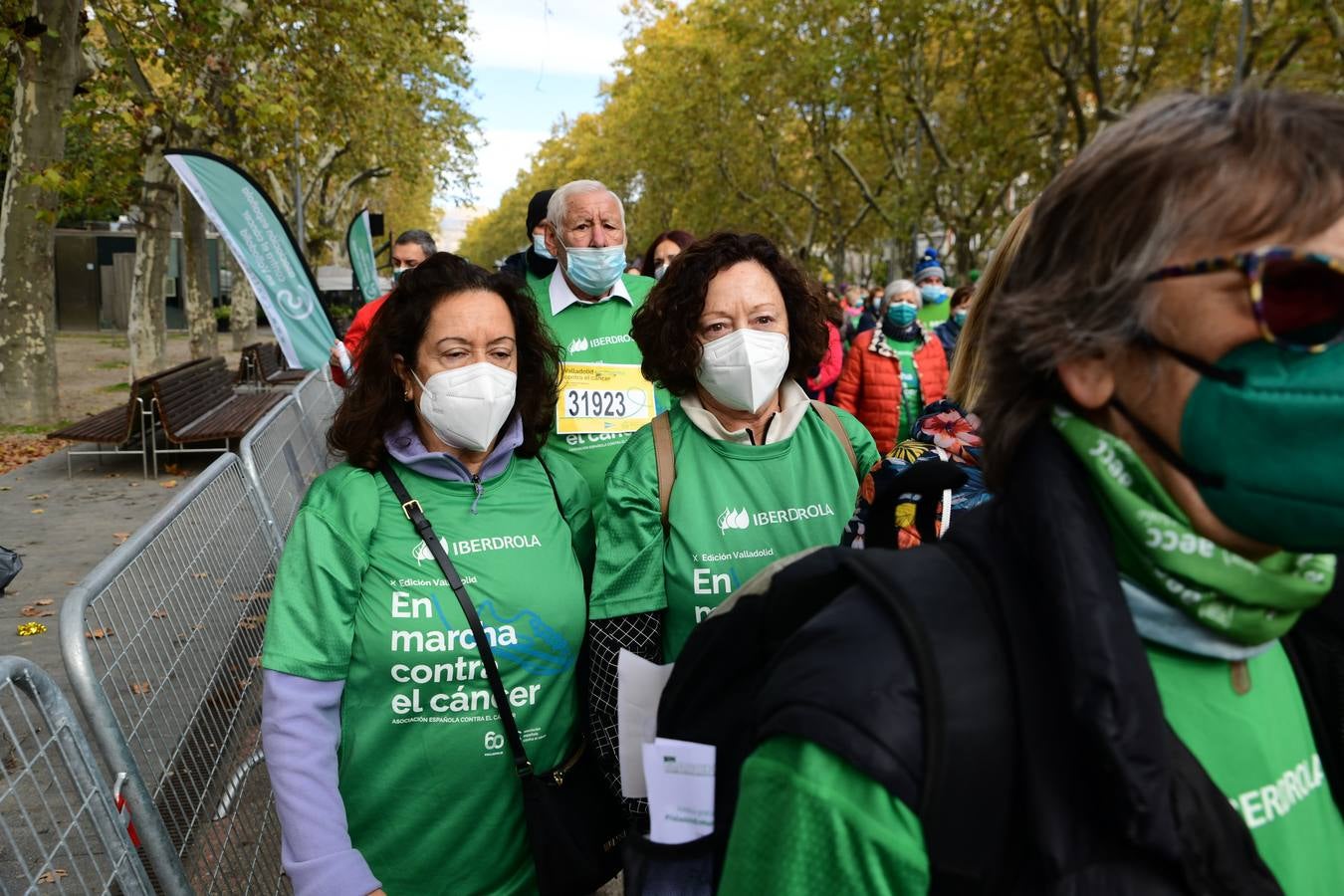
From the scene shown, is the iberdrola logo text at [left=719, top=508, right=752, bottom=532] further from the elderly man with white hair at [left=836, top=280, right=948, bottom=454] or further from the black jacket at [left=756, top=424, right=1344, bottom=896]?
the elderly man with white hair at [left=836, top=280, right=948, bottom=454]

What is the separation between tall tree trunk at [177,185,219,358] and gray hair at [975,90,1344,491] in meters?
19.6

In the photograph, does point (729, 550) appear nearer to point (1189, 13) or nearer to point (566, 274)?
point (566, 274)

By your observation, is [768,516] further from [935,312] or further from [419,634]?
[935,312]

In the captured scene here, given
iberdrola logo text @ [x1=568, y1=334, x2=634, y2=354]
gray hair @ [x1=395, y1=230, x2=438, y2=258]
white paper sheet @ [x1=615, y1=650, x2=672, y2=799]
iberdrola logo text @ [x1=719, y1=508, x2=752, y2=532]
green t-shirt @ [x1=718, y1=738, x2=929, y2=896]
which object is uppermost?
gray hair @ [x1=395, y1=230, x2=438, y2=258]

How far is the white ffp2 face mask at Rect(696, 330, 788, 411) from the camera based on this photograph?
2.69 m

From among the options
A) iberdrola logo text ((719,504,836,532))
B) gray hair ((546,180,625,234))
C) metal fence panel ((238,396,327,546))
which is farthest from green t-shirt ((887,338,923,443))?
iberdrola logo text ((719,504,836,532))

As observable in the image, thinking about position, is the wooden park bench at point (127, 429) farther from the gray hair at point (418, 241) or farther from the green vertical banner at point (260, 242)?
the green vertical banner at point (260, 242)

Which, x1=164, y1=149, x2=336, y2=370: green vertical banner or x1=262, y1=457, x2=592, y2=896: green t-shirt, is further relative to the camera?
x1=164, y1=149, x2=336, y2=370: green vertical banner

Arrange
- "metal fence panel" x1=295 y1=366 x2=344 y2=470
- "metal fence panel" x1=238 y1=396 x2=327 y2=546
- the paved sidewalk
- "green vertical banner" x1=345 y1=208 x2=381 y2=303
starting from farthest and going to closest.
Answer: "green vertical banner" x1=345 y1=208 x2=381 y2=303 → "metal fence panel" x1=295 y1=366 x2=344 y2=470 → the paved sidewalk → "metal fence panel" x1=238 y1=396 x2=327 y2=546

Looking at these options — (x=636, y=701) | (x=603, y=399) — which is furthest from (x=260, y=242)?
(x=636, y=701)

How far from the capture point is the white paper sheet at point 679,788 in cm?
127

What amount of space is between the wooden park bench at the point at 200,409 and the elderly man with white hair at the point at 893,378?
16.5ft

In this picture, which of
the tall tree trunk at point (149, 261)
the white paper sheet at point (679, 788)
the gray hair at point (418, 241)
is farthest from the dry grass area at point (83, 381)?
the white paper sheet at point (679, 788)

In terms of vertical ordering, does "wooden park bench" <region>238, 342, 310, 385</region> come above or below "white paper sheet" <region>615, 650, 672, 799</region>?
below
